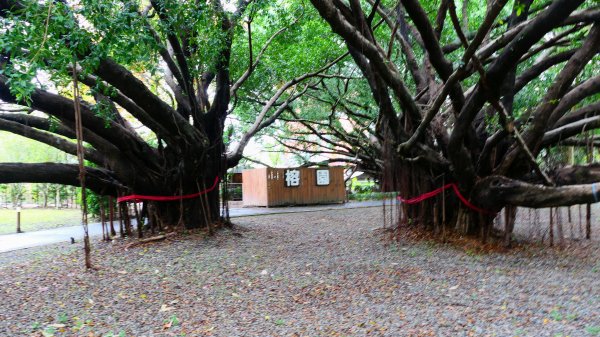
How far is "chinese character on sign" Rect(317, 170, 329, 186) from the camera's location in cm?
1951

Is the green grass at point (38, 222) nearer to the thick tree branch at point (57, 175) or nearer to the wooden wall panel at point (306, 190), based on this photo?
the thick tree branch at point (57, 175)

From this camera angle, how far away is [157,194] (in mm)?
8797

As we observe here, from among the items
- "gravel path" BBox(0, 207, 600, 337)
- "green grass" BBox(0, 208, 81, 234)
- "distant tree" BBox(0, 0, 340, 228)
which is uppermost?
"distant tree" BBox(0, 0, 340, 228)

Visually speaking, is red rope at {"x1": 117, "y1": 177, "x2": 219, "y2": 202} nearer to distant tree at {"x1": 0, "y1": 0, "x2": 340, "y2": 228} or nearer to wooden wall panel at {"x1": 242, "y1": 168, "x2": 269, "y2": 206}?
distant tree at {"x1": 0, "y1": 0, "x2": 340, "y2": 228}

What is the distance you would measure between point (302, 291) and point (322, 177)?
1453 centimetres

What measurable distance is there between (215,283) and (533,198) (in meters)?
4.68

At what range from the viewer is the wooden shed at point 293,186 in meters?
18.4

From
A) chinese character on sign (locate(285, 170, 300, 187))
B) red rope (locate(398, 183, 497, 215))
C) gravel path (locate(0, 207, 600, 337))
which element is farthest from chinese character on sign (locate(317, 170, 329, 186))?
gravel path (locate(0, 207, 600, 337))

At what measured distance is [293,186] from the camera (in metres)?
18.9

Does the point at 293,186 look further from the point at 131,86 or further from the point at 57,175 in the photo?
the point at 131,86

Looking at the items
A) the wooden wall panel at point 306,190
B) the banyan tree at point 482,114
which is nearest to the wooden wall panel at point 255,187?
the wooden wall panel at point 306,190

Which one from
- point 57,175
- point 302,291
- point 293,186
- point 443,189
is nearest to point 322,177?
point 293,186

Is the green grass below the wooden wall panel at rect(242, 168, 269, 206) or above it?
below

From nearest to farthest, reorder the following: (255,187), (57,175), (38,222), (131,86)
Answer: (131,86) < (57,175) < (38,222) < (255,187)
